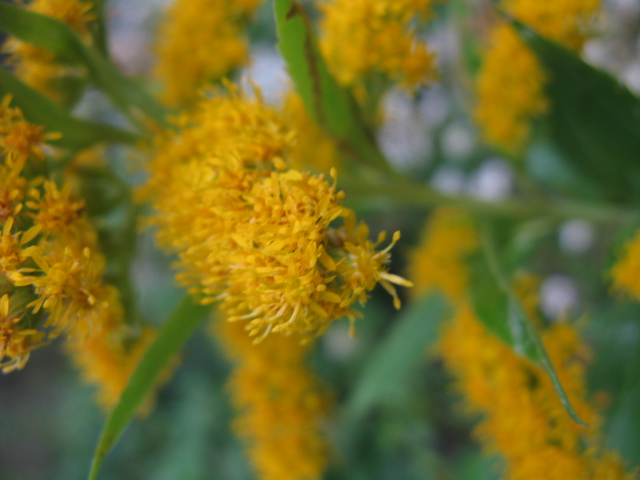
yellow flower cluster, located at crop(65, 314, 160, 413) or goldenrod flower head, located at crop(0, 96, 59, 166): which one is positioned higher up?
goldenrod flower head, located at crop(0, 96, 59, 166)

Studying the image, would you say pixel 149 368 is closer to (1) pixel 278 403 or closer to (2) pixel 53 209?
(2) pixel 53 209

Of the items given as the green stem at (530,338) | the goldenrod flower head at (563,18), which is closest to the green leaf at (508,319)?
the green stem at (530,338)

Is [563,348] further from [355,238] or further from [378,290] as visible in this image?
[378,290]

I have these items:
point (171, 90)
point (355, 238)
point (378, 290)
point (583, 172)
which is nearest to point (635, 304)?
point (583, 172)

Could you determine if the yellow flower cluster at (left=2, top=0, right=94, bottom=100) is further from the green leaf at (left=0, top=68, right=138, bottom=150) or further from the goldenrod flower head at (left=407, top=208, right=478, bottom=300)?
the goldenrod flower head at (left=407, top=208, right=478, bottom=300)

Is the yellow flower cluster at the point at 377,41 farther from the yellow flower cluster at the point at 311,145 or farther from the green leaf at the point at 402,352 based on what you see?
the green leaf at the point at 402,352

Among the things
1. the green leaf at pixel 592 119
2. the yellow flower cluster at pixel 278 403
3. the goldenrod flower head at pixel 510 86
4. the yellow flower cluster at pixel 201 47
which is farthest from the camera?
the yellow flower cluster at pixel 278 403

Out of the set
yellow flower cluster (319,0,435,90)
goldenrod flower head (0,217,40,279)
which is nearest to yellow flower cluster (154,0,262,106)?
yellow flower cluster (319,0,435,90)
